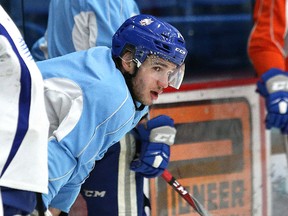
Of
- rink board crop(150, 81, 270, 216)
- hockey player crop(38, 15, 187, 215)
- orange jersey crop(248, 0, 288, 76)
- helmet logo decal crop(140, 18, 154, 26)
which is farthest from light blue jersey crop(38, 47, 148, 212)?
orange jersey crop(248, 0, 288, 76)

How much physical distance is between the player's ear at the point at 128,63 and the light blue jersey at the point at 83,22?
17.9 inches

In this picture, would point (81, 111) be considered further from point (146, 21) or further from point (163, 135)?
point (163, 135)

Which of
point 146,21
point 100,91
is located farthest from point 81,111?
point 146,21

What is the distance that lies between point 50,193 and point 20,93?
0.63 m

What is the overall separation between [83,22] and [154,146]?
21.7 inches

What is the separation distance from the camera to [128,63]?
265 cm

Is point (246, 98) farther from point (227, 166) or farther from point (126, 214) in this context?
point (126, 214)

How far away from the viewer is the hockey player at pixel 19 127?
1.80 m

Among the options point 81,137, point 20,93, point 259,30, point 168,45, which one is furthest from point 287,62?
point 20,93

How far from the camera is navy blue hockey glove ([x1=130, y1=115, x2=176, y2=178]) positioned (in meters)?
3.28

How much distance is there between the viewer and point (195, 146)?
3854 millimetres

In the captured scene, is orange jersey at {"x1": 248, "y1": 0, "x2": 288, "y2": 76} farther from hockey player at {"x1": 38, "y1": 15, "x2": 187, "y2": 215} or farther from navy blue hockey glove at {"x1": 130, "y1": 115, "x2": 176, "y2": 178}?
hockey player at {"x1": 38, "y1": 15, "x2": 187, "y2": 215}

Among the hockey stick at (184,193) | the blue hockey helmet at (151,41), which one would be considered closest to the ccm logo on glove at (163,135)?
the hockey stick at (184,193)

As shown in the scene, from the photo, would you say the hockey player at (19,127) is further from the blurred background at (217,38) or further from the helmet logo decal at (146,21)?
the blurred background at (217,38)
